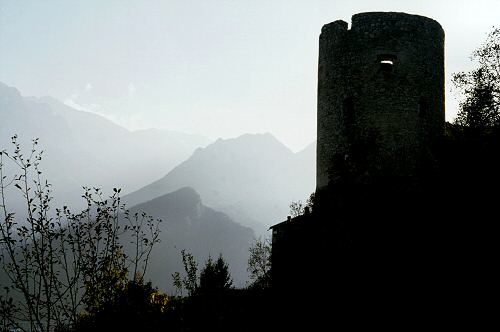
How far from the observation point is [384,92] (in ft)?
52.9

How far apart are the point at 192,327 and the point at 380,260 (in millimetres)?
5524

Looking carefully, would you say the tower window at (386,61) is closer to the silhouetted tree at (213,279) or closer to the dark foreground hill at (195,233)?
the silhouetted tree at (213,279)

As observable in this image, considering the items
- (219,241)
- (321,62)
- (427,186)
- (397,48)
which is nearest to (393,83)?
(397,48)

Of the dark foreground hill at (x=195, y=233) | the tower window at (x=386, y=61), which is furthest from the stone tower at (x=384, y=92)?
the dark foreground hill at (x=195, y=233)

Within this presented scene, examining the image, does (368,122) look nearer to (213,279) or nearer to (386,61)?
(386,61)

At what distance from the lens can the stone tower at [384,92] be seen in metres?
15.9

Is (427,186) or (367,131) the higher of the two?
(367,131)

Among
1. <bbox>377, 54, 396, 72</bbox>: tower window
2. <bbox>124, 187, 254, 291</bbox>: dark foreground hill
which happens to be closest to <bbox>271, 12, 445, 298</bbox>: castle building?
<bbox>377, 54, 396, 72</bbox>: tower window

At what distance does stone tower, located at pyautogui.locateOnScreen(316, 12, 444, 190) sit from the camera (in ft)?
52.1

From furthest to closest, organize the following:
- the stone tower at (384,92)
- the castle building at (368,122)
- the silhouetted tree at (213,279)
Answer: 1. the stone tower at (384,92)
2. the silhouetted tree at (213,279)
3. the castle building at (368,122)

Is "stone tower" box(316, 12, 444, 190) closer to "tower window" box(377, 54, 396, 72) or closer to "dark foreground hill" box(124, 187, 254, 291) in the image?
"tower window" box(377, 54, 396, 72)

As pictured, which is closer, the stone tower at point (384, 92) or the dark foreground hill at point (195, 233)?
the stone tower at point (384, 92)

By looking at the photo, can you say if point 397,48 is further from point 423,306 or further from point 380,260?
point 423,306

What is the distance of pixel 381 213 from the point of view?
13719mm
